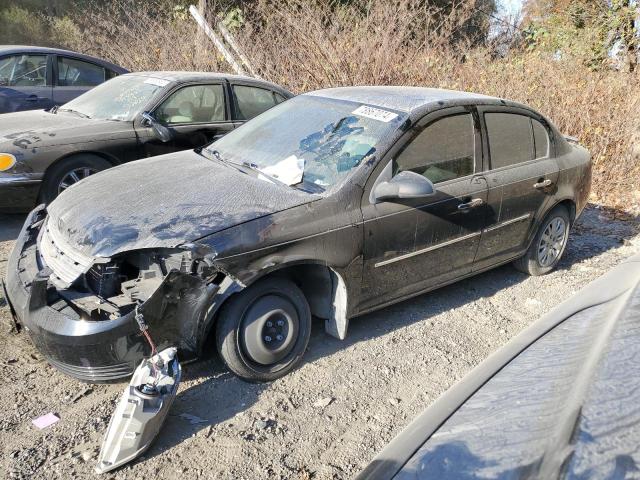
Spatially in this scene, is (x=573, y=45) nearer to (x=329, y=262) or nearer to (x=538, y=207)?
(x=538, y=207)

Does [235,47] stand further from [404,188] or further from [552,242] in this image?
[404,188]

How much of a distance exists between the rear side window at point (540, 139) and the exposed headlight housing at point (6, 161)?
459 centimetres

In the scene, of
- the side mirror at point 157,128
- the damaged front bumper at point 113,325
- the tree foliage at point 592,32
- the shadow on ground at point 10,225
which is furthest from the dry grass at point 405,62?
the damaged front bumper at point 113,325

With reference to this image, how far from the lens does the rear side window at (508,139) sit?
443 centimetres

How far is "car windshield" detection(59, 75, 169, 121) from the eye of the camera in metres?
6.14

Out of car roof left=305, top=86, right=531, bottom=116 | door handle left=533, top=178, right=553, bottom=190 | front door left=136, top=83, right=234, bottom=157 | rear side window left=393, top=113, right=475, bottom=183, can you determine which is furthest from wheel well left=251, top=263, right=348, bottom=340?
front door left=136, top=83, right=234, bottom=157

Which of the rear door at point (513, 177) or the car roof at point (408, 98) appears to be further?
the rear door at point (513, 177)

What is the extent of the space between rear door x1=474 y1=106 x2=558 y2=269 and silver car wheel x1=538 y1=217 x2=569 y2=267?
13.1 inches

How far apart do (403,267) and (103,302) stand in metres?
1.93

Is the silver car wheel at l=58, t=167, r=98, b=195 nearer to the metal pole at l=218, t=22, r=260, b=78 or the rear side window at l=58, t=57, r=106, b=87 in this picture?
the rear side window at l=58, t=57, r=106, b=87

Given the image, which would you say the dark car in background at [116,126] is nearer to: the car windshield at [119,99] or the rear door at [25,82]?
the car windshield at [119,99]

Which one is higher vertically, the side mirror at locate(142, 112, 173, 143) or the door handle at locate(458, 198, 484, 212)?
the door handle at locate(458, 198, 484, 212)

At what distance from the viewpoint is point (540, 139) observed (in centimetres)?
488

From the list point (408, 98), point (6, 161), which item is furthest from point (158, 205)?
point (6, 161)
